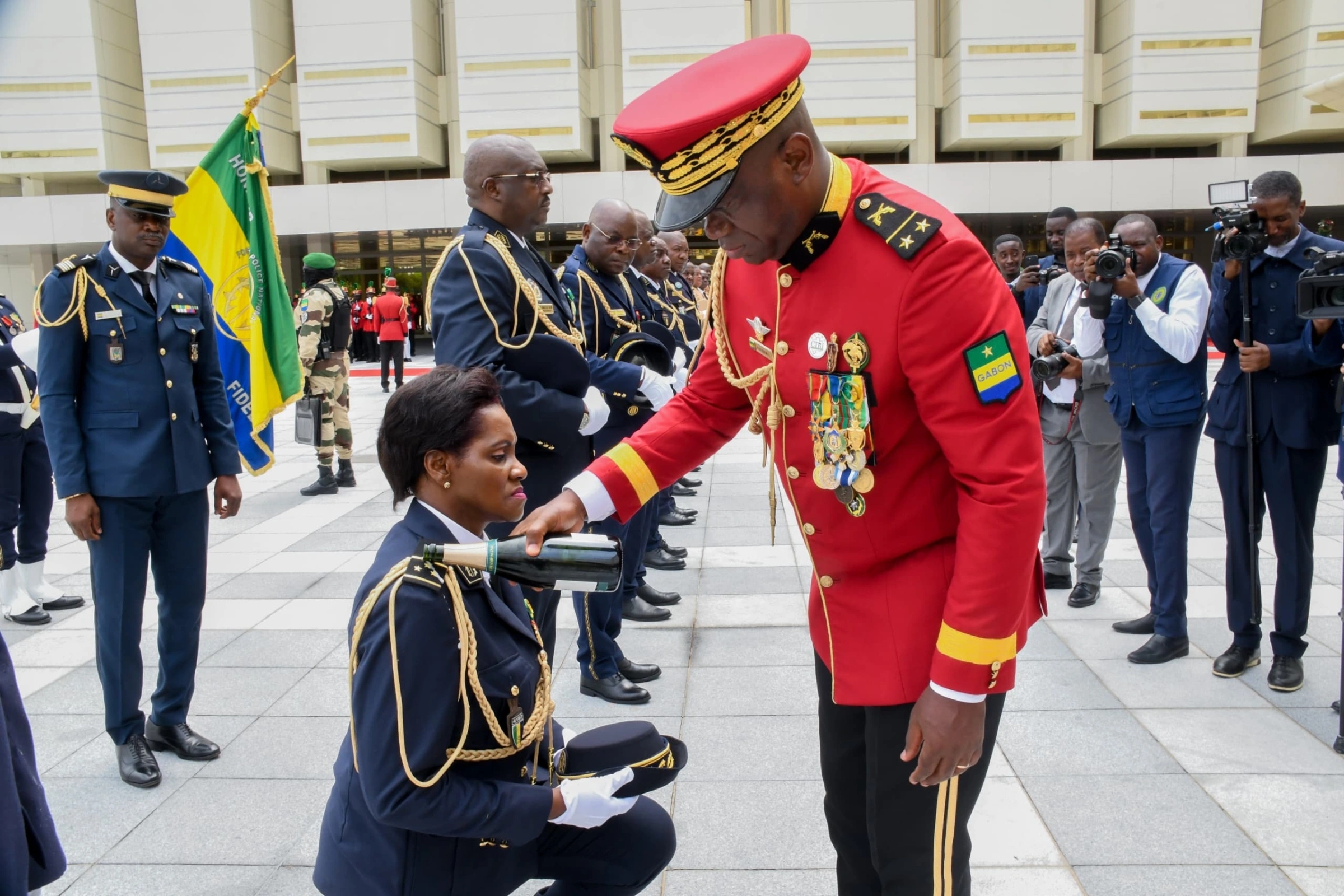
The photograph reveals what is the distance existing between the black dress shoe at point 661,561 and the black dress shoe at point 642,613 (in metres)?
0.91

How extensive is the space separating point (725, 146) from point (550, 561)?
0.83 metres

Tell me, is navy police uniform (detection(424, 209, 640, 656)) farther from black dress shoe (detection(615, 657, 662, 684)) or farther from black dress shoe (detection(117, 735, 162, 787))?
black dress shoe (detection(117, 735, 162, 787))

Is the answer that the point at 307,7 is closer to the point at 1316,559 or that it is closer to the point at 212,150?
the point at 212,150

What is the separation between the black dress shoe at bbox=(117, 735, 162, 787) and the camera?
11.2 feet

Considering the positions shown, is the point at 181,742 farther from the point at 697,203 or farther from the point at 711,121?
the point at 711,121

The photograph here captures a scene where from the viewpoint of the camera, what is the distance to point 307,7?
27.5 m

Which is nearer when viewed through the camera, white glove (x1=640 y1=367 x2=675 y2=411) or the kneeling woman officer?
the kneeling woman officer

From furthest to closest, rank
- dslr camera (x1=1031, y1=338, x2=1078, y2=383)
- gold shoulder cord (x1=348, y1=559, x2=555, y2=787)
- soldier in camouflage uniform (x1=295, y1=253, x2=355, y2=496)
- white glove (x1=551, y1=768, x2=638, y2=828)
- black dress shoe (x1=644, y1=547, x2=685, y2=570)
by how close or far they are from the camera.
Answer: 1. soldier in camouflage uniform (x1=295, y1=253, x2=355, y2=496)
2. black dress shoe (x1=644, y1=547, x2=685, y2=570)
3. dslr camera (x1=1031, y1=338, x2=1078, y2=383)
4. white glove (x1=551, y1=768, x2=638, y2=828)
5. gold shoulder cord (x1=348, y1=559, x2=555, y2=787)

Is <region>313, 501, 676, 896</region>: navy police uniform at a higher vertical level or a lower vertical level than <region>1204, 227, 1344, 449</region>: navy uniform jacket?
lower

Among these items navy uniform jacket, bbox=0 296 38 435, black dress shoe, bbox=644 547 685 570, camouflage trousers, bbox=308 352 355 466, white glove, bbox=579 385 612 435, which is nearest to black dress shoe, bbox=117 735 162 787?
white glove, bbox=579 385 612 435

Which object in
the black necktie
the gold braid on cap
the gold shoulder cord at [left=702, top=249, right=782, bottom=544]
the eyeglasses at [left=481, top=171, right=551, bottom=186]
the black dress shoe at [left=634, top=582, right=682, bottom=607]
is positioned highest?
the eyeglasses at [left=481, top=171, right=551, bottom=186]

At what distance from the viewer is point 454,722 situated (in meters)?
1.90

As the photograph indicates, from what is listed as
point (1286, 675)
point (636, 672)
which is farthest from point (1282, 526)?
point (636, 672)

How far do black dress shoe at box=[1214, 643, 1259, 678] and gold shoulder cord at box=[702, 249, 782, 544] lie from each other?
2.93 m
